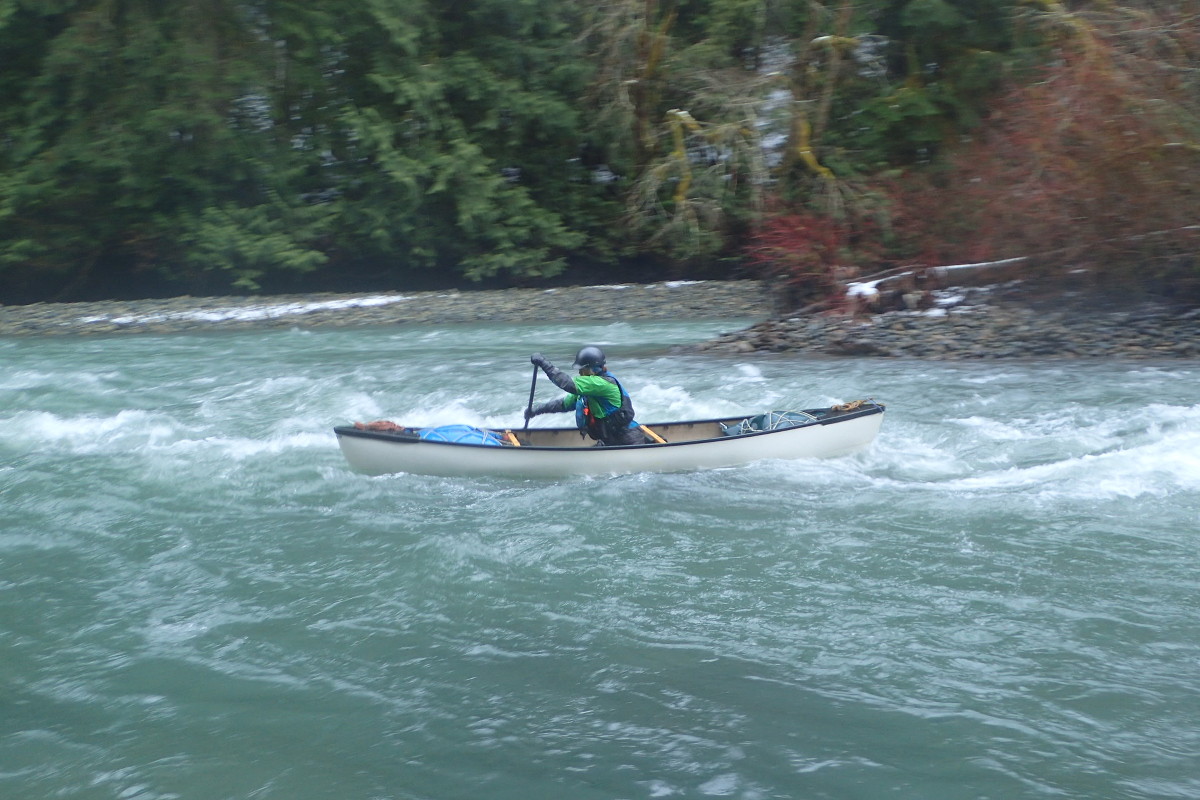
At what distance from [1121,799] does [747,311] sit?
14.9m

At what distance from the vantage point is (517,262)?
73.4ft

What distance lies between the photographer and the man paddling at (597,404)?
8539 mm

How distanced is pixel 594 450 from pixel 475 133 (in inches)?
615

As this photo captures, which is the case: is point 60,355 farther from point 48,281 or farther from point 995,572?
point 995,572

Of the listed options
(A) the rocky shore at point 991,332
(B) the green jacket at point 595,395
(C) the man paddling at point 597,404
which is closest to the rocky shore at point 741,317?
(A) the rocky shore at point 991,332

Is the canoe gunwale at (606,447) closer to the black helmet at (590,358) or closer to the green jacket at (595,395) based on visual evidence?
the green jacket at (595,395)

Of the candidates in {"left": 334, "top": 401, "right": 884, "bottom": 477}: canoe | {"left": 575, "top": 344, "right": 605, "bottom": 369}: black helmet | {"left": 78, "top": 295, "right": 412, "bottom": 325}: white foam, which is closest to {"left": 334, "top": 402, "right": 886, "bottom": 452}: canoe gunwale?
{"left": 334, "top": 401, "right": 884, "bottom": 477}: canoe

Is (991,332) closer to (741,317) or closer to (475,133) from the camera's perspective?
(741,317)

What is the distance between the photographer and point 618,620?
20.2 feet

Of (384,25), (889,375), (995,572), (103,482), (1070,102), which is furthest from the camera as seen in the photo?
(384,25)

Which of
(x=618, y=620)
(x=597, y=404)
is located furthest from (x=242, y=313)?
(x=618, y=620)

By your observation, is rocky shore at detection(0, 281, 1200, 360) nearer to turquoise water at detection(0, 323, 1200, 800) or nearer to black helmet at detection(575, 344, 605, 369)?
turquoise water at detection(0, 323, 1200, 800)

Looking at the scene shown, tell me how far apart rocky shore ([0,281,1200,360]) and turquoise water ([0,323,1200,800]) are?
3.01 m

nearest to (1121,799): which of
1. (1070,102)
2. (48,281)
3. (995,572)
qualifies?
(995,572)
